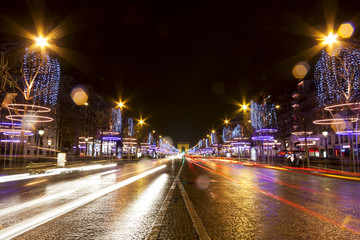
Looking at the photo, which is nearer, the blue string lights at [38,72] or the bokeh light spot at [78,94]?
the blue string lights at [38,72]

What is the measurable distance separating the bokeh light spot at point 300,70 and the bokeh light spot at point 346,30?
57943mm

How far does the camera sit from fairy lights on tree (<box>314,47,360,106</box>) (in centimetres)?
2189

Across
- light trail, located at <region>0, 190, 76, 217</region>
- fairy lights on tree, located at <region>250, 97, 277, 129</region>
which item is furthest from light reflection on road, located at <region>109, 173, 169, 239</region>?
fairy lights on tree, located at <region>250, 97, 277, 129</region>

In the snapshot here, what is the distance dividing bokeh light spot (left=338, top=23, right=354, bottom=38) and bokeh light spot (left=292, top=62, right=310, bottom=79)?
190 feet

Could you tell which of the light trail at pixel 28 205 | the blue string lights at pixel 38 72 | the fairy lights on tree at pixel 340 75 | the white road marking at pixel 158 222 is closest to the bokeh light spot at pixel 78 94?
the blue string lights at pixel 38 72

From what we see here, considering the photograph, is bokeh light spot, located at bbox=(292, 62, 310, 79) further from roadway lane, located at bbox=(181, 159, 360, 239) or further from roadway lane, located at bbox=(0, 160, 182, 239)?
roadway lane, located at bbox=(0, 160, 182, 239)

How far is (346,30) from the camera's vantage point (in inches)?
846

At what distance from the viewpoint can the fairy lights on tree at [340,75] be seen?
A: 21.9m

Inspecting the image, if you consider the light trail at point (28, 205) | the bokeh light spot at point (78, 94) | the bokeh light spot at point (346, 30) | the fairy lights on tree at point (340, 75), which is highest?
the bokeh light spot at point (78, 94)

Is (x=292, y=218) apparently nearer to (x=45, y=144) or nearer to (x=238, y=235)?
(x=238, y=235)

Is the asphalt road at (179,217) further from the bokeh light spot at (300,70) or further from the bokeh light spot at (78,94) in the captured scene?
the bokeh light spot at (78,94)

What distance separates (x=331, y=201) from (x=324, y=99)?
62.4ft

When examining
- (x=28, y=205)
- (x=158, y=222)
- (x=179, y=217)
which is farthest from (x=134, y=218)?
(x=28, y=205)

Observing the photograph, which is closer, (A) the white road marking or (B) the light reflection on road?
(A) the white road marking
